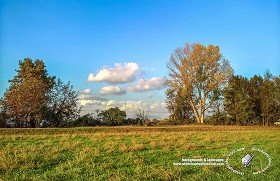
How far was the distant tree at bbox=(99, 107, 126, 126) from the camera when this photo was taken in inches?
1793

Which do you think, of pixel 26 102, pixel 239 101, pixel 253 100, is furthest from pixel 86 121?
pixel 253 100

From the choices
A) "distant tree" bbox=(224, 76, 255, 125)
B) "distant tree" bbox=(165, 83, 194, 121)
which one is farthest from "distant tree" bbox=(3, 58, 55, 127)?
"distant tree" bbox=(224, 76, 255, 125)

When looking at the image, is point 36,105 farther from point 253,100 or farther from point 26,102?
point 253,100

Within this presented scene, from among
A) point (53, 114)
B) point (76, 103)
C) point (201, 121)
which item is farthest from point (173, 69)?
point (53, 114)

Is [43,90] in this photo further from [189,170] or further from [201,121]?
[189,170]

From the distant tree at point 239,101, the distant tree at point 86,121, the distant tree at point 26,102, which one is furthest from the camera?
the distant tree at point 239,101

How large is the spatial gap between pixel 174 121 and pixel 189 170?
130ft

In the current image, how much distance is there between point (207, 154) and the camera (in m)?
11.3

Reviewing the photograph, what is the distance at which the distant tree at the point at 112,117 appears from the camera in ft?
149

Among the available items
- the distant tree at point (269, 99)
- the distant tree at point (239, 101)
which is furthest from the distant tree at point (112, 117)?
the distant tree at point (269, 99)

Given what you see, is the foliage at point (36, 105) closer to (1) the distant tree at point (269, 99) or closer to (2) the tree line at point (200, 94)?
(2) the tree line at point (200, 94)

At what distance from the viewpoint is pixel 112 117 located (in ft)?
150

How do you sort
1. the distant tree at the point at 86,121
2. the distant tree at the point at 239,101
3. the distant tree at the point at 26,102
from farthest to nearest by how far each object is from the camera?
the distant tree at the point at 239,101 < the distant tree at the point at 86,121 < the distant tree at the point at 26,102

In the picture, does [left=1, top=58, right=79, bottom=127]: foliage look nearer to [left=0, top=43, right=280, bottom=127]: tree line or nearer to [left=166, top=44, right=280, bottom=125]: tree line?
[left=0, top=43, right=280, bottom=127]: tree line
